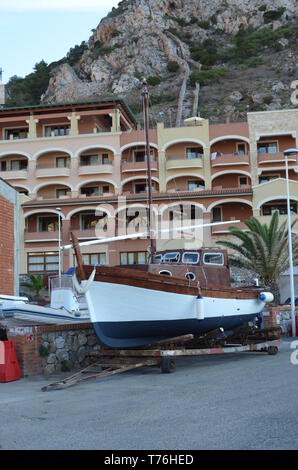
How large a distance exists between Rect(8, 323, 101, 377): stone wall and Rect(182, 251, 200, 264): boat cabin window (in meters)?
3.60

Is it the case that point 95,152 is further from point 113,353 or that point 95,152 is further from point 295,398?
point 295,398

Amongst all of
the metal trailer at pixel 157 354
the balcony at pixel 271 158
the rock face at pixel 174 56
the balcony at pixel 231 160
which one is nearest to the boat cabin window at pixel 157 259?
the metal trailer at pixel 157 354

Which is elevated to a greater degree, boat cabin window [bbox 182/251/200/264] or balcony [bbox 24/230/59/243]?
balcony [bbox 24/230/59/243]

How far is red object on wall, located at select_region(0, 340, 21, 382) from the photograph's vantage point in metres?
11.5

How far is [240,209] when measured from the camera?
4912cm

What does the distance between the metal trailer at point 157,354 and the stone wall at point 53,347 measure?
2.45 ft

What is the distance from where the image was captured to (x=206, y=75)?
333ft

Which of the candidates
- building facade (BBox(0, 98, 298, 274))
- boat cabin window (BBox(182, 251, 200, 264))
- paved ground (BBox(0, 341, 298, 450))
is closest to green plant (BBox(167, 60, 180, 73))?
building facade (BBox(0, 98, 298, 274))

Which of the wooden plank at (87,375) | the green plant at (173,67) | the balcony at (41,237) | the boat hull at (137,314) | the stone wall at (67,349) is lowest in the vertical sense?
the wooden plank at (87,375)

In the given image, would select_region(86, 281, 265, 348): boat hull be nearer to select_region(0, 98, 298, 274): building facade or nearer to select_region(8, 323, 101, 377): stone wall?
select_region(8, 323, 101, 377): stone wall

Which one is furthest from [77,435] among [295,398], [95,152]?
[95,152]

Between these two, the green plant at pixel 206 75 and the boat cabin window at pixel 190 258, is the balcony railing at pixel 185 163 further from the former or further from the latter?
the green plant at pixel 206 75

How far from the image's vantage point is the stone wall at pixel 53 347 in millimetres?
12164

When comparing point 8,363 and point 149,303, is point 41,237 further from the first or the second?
point 8,363
